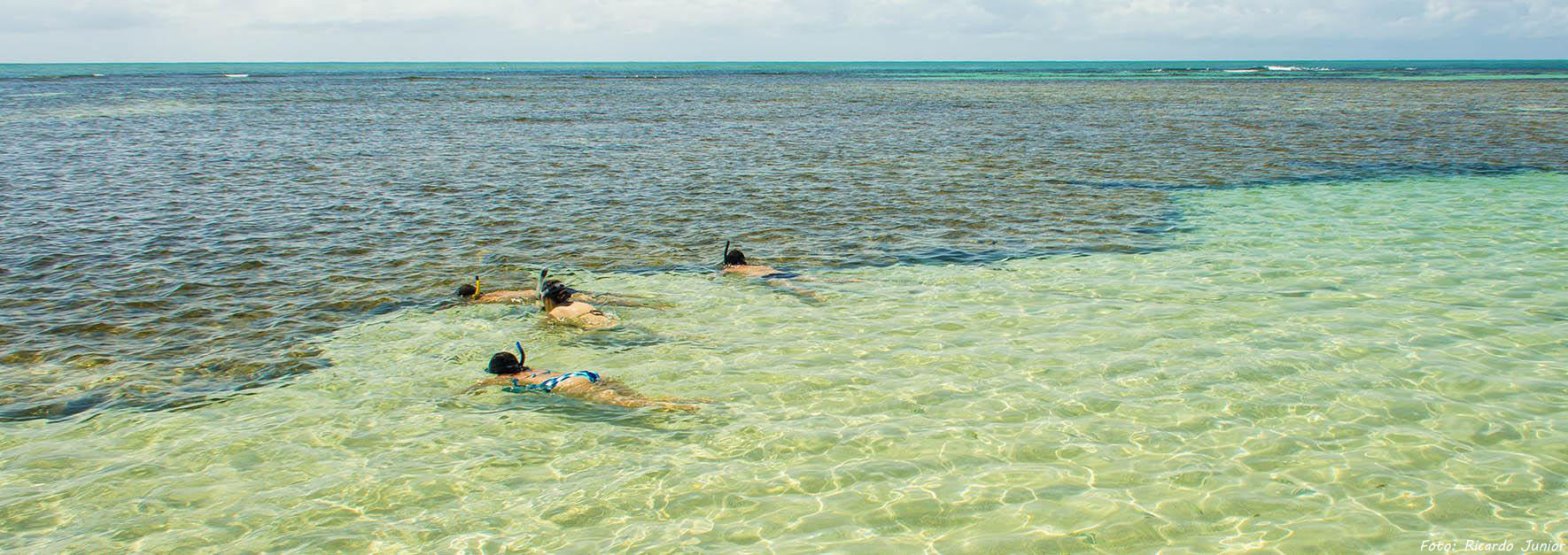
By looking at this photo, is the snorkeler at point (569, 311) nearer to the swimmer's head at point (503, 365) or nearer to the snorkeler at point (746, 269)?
the swimmer's head at point (503, 365)

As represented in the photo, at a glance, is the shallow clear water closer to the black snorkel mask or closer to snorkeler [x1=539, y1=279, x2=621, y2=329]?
snorkeler [x1=539, y1=279, x2=621, y2=329]

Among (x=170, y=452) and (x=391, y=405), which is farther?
(x=391, y=405)

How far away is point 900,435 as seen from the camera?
9984 mm

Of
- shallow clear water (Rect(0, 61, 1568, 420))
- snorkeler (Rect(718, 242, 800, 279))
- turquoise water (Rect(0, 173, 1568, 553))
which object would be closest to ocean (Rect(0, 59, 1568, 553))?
turquoise water (Rect(0, 173, 1568, 553))

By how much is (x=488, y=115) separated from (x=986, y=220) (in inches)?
1769

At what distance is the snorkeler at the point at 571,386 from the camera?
1111 cm

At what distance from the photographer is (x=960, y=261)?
1798cm

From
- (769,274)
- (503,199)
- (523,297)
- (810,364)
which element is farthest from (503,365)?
(503,199)

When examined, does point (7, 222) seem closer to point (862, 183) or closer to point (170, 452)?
point (170, 452)

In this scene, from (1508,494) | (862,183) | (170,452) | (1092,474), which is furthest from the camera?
(862,183)

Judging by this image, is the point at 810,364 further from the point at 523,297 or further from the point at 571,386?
the point at 523,297

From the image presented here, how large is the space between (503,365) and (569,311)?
283 cm

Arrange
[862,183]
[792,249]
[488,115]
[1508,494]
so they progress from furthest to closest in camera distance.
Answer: [488,115]
[862,183]
[792,249]
[1508,494]

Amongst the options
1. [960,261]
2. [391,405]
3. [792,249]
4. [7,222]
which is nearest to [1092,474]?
[391,405]
